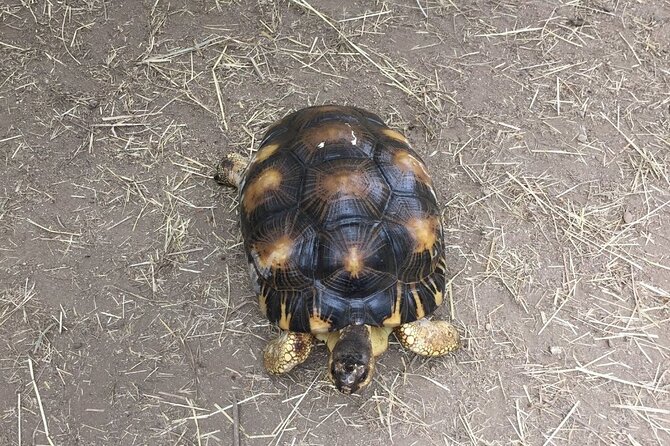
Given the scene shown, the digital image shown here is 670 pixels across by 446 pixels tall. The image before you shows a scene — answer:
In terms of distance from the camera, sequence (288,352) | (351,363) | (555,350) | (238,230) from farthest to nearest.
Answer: (238,230), (555,350), (288,352), (351,363)

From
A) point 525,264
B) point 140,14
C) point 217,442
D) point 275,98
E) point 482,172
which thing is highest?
point 140,14

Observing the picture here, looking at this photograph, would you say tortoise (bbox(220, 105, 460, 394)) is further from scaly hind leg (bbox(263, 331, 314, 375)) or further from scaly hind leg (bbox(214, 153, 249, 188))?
scaly hind leg (bbox(214, 153, 249, 188))

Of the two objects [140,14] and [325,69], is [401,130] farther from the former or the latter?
[140,14]

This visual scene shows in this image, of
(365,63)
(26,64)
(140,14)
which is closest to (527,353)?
(365,63)

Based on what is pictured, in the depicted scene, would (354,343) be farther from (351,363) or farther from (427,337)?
(427,337)

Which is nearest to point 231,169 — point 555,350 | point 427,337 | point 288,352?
point 288,352

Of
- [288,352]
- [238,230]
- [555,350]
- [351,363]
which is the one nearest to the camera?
[351,363]
